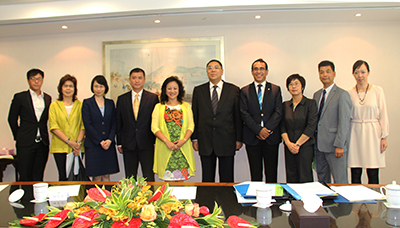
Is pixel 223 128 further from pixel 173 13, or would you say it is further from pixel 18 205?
pixel 18 205

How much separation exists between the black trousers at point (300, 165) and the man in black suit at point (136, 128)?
1628mm

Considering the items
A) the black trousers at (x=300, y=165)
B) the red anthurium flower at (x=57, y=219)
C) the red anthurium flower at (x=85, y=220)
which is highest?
the red anthurium flower at (x=85, y=220)

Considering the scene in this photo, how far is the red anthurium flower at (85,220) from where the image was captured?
97 cm

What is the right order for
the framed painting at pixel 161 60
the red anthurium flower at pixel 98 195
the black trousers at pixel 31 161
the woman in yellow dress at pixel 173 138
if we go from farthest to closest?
the framed painting at pixel 161 60
the black trousers at pixel 31 161
the woman in yellow dress at pixel 173 138
the red anthurium flower at pixel 98 195

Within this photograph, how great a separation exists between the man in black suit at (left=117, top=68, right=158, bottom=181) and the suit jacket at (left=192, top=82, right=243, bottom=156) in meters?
0.57

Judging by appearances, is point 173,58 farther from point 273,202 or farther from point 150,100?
point 273,202

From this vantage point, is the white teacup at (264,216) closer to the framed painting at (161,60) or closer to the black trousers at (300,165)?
the black trousers at (300,165)

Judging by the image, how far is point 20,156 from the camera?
359 cm

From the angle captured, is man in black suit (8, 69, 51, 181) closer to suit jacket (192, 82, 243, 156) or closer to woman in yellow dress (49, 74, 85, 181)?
woman in yellow dress (49, 74, 85, 181)

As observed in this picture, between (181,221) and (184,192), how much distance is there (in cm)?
72

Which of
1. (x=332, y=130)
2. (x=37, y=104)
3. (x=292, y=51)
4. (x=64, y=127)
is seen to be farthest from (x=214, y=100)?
(x=37, y=104)

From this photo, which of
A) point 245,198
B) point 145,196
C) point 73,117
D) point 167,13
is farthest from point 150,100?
point 145,196

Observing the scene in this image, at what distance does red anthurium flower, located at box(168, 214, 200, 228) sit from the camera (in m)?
0.94

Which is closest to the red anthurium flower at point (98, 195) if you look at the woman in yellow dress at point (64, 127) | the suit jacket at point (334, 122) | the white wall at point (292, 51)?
the woman in yellow dress at point (64, 127)
